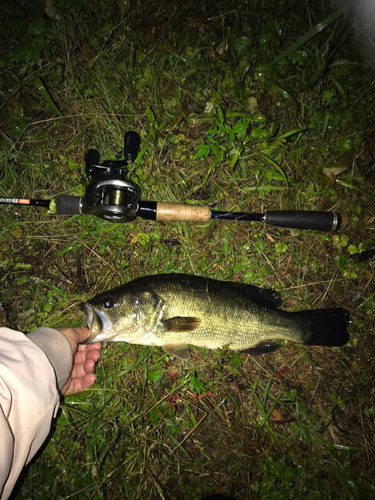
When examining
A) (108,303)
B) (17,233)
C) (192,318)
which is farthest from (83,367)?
(17,233)

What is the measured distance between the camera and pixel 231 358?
119 inches

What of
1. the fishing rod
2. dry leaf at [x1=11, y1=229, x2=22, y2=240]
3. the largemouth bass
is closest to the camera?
the fishing rod

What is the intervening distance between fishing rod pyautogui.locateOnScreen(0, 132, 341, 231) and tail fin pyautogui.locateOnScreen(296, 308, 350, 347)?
0.84 meters

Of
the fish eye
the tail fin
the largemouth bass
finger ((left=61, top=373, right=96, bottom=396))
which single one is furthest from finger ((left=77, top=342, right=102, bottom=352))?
the tail fin

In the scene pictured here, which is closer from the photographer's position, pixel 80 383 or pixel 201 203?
pixel 80 383

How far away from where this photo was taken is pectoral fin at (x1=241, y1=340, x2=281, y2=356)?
2.81 m

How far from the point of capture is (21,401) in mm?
1955

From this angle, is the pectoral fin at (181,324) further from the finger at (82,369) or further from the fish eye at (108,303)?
→ the finger at (82,369)

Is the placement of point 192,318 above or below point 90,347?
above

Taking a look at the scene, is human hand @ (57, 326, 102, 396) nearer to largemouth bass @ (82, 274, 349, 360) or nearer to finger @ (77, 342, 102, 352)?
finger @ (77, 342, 102, 352)

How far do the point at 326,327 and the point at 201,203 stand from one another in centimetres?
177

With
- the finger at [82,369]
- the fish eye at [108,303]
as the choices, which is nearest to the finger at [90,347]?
the finger at [82,369]

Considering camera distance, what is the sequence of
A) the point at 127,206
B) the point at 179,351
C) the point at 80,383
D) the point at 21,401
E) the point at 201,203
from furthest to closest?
the point at 201,203, the point at 80,383, the point at 179,351, the point at 127,206, the point at 21,401

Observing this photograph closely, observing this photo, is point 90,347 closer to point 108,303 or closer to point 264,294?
point 108,303
